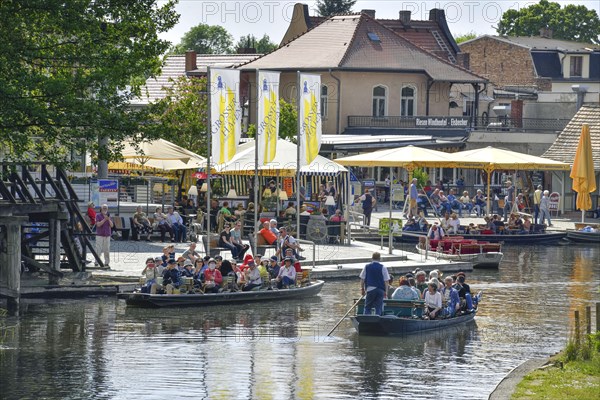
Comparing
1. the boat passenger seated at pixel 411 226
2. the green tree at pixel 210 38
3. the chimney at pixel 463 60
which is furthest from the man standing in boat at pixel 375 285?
the green tree at pixel 210 38

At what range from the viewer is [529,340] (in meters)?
29.0

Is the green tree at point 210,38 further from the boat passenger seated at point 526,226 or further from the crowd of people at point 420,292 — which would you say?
the crowd of people at point 420,292

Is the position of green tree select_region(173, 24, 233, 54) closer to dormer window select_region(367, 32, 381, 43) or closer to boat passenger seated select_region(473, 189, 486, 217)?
dormer window select_region(367, 32, 381, 43)

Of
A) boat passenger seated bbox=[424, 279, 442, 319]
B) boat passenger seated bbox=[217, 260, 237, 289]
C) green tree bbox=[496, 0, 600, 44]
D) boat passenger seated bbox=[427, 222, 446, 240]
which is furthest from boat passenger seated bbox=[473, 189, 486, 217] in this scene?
green tree bbox=[496, 0, 600, 44]

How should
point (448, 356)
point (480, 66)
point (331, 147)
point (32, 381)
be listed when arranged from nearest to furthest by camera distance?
point (32, 381) < point (448, 356) < point (331, 147) < point (480, 66)

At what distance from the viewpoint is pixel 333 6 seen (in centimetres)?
11494

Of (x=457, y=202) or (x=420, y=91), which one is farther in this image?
(x=420, y=91)

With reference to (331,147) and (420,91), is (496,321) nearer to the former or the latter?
(331,147)

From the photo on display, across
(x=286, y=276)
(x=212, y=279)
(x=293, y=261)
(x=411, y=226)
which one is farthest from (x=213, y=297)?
(x=411, y=226)

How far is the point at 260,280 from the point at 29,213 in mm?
6173

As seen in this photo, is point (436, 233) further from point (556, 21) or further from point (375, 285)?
point (556, 21)

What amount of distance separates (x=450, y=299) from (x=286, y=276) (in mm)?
5298

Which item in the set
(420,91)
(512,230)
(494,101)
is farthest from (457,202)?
(494,101)

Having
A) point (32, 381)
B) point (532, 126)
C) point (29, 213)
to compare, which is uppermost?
point (532, 126)
